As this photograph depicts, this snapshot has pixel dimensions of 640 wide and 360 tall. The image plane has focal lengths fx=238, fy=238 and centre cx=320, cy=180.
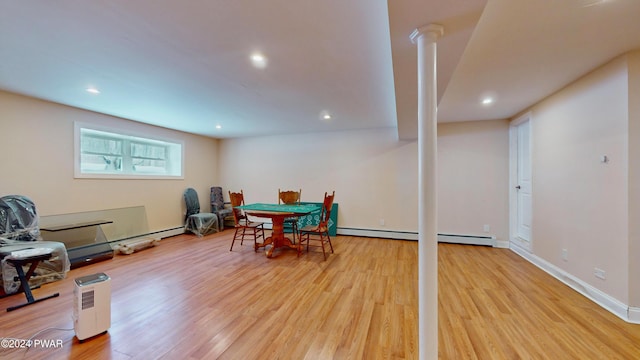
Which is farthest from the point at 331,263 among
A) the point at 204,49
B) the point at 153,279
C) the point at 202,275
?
the point at 204,49

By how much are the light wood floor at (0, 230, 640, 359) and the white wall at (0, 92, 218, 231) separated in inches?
47.5

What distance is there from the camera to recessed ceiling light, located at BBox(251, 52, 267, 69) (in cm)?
212

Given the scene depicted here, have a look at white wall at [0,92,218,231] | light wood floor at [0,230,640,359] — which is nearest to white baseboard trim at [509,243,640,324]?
light wood floor at [0,230,640,359]

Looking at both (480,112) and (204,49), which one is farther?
(480,112)

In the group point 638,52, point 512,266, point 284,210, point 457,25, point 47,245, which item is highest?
point 638,52

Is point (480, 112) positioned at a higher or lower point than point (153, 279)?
higher

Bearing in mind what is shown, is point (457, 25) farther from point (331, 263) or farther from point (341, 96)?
point (331, 263)

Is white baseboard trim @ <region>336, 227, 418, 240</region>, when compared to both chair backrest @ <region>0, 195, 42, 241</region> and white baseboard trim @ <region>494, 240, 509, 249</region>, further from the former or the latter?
chair backrest @ <region>0, 195, 42, 241</region>

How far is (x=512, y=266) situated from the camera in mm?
3398

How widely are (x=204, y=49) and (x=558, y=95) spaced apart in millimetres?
4122

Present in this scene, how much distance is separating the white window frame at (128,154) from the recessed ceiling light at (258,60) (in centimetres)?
356

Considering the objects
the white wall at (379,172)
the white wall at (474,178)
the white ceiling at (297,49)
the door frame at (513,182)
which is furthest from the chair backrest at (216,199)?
the door frame at (513,182)

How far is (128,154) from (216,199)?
2.07 metres

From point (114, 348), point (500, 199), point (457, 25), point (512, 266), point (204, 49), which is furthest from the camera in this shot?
point (500, 199)
